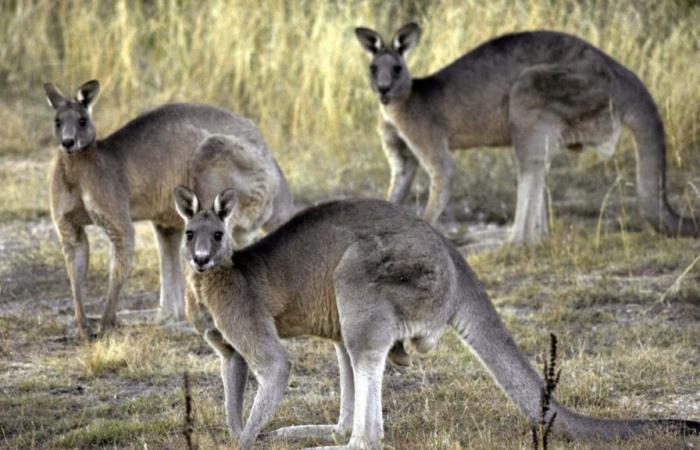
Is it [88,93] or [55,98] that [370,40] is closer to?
[88,93]

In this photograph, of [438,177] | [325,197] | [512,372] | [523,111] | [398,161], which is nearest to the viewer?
[512,372]

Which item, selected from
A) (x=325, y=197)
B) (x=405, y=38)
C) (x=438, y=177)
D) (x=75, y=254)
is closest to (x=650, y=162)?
(x=438, y=177)

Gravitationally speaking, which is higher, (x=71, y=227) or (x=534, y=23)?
(x=534, y=23)

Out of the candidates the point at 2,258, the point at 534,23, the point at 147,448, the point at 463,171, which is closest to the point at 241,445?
the point at 147,448

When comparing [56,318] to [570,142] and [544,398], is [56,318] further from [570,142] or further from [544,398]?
[544,398]

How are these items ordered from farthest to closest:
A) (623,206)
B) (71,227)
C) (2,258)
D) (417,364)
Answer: (623,206), (2,258), (71,227), (417,364)

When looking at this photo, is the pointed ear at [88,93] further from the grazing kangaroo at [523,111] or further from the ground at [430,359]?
the grazing kangaroo at [523,111]

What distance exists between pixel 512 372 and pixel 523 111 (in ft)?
13.6

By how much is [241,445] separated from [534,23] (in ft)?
24.5

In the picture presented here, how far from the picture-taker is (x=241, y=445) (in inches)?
208

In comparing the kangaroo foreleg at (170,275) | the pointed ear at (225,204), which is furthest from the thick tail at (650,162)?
the pointed ear at (225,204)

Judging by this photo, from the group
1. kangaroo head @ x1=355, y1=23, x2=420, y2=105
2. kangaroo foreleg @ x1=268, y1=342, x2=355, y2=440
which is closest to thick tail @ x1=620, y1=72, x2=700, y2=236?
kangaroo head @ x1=355, y1=23, x2=420, y2=105

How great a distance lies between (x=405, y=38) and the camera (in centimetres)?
957

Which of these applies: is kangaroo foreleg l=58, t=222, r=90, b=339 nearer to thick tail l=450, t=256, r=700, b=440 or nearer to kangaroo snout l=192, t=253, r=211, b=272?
kangaroo snout l=192, t=253, r=211, b=272
